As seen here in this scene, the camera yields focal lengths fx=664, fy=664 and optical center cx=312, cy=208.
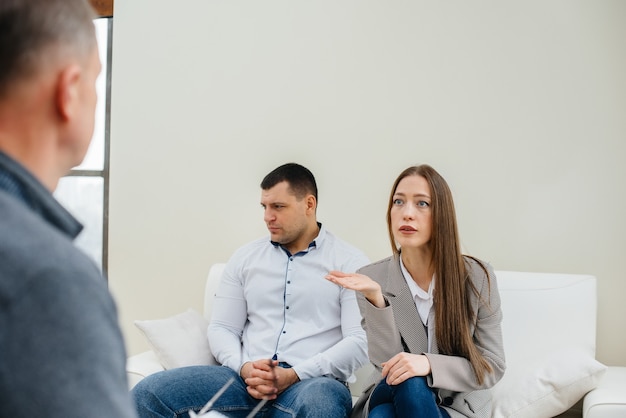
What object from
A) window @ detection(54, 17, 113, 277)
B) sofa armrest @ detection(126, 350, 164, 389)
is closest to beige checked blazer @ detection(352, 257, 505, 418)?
sofa armrest @ detection(126, 350, 164, 389)

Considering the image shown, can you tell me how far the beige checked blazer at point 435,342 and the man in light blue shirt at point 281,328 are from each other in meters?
0.23

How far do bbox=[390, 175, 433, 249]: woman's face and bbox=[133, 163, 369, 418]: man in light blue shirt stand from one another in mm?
483

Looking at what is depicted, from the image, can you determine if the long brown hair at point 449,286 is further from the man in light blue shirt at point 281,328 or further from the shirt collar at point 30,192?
the shirt collar at point 30,192

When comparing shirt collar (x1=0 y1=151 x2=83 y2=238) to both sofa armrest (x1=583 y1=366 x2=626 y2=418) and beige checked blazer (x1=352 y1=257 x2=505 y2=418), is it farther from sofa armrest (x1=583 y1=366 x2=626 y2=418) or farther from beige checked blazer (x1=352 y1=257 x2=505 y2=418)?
sofa armrest (x1=583 y1=366 x2=626 y2=418)

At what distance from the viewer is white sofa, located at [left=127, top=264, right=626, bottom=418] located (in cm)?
232

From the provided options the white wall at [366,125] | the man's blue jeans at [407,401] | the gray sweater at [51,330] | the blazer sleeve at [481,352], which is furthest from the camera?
the white wall at [366,125]

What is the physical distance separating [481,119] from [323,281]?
1073 mm

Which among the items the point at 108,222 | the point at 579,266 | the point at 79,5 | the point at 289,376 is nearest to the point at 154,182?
the point at 108,222

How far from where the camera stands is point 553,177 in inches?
117

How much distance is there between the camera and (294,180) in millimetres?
2879

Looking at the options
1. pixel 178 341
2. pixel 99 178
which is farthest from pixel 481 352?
pixel 99 178

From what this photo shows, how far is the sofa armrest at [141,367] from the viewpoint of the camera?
2629 mm

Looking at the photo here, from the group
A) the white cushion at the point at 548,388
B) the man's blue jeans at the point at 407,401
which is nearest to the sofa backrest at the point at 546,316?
the white cushion at the point at 548,388

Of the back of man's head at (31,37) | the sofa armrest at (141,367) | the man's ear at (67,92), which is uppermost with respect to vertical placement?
the back of man's head at (31,37)
